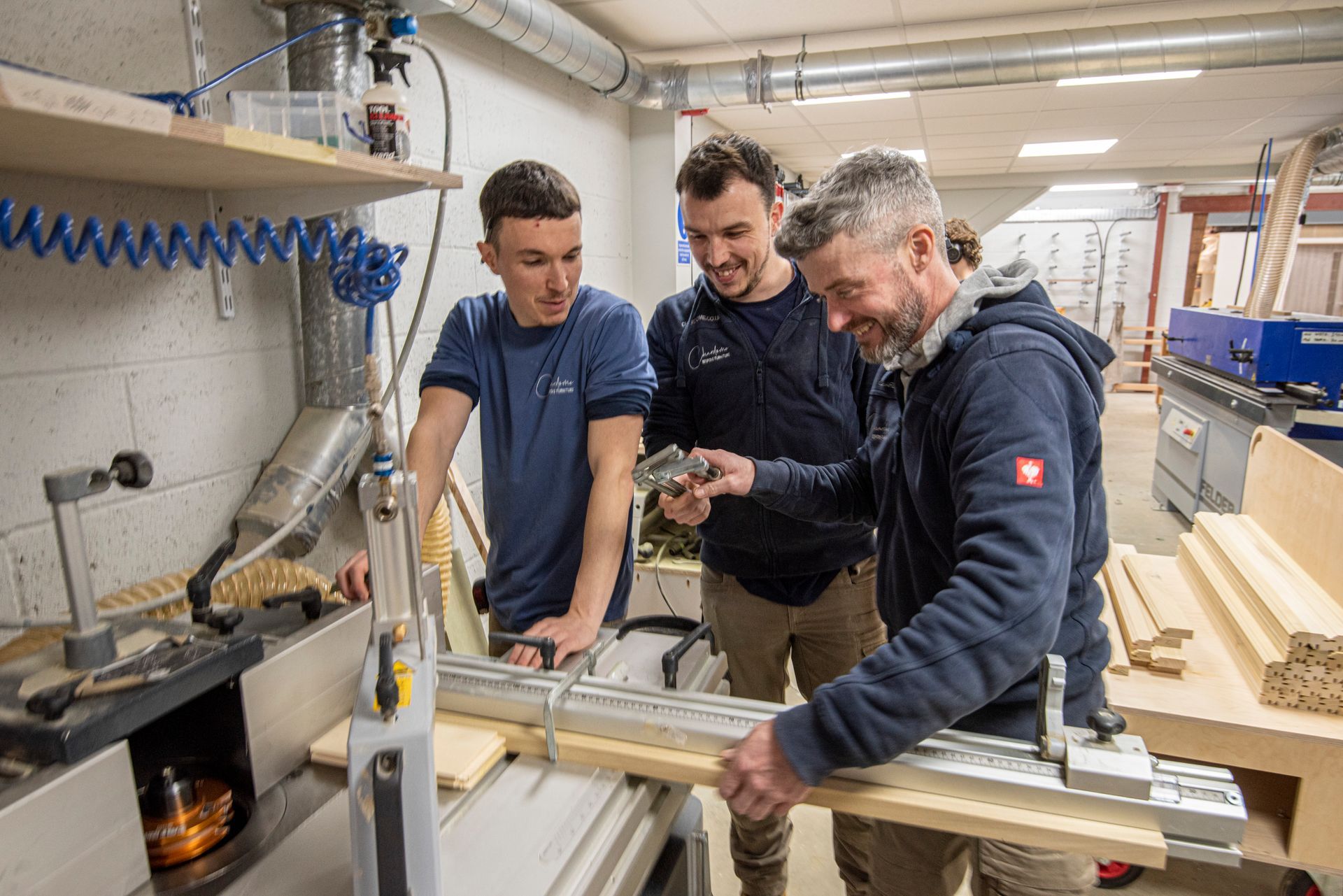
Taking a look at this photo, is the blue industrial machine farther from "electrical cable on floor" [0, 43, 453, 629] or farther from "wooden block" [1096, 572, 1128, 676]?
"electrical cable on floor" [0, 43, 453, 629]

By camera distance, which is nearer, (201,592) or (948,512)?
(201,592)

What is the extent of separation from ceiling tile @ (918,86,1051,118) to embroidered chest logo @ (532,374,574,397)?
3.47m

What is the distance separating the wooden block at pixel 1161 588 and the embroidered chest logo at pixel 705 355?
124cm

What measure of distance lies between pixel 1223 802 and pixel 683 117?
3.81m

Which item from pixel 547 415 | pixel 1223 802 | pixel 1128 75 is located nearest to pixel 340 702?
pixel 547 415

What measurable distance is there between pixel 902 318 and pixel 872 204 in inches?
6.0

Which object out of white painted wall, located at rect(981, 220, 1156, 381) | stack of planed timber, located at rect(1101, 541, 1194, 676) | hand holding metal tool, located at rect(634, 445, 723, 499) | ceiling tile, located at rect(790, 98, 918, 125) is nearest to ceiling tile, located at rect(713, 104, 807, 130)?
ceiling tile, located at rect(790, 98, 918, 125)

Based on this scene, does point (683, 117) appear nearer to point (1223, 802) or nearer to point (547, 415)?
point (547, 415)

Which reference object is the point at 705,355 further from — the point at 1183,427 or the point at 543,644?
the point at 1183,427

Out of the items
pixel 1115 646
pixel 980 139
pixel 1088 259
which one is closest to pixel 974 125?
pixel 980 139

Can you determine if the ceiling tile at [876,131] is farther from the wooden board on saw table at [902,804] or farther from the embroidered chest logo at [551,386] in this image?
the wooden board on saw table at [902,804]

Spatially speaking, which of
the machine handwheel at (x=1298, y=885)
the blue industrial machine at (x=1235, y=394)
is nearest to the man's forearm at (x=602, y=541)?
the machine handwheel at (x=1298, y=885)

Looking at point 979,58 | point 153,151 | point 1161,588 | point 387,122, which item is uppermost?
point 979,58

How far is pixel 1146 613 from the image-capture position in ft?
6.66
